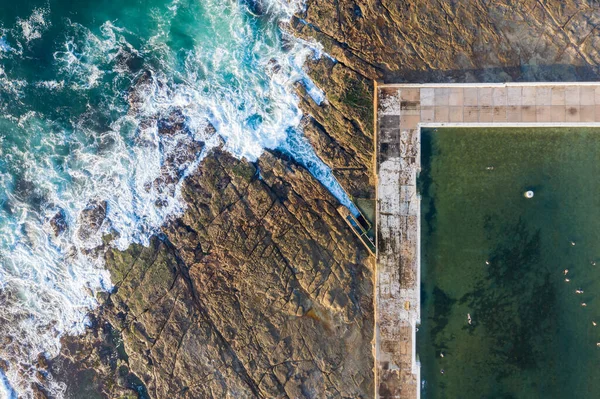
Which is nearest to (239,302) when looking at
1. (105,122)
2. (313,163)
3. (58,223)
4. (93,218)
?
(313,163)

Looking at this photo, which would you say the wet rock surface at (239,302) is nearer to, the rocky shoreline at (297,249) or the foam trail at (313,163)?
the rocky shoreline at (297,249)

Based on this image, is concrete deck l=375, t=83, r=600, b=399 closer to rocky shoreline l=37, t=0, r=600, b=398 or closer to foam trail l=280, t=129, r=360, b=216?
rocky shoreline l=37, t=0, r=600, b=398

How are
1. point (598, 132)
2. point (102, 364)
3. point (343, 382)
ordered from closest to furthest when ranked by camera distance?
point (598, 132), point (343, 382), point (102, 364)

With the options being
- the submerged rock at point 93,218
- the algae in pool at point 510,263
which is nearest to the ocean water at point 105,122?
the submerged rock at point 93,218

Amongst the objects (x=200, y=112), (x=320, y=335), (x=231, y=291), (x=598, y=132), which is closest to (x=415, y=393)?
(x=320, y=335)

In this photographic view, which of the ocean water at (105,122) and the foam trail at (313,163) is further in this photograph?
the ocean water at (105,122)

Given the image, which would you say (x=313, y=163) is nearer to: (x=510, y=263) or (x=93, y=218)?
(x=510, y=263)

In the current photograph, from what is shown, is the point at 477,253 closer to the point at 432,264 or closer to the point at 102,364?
the point at 432,264
